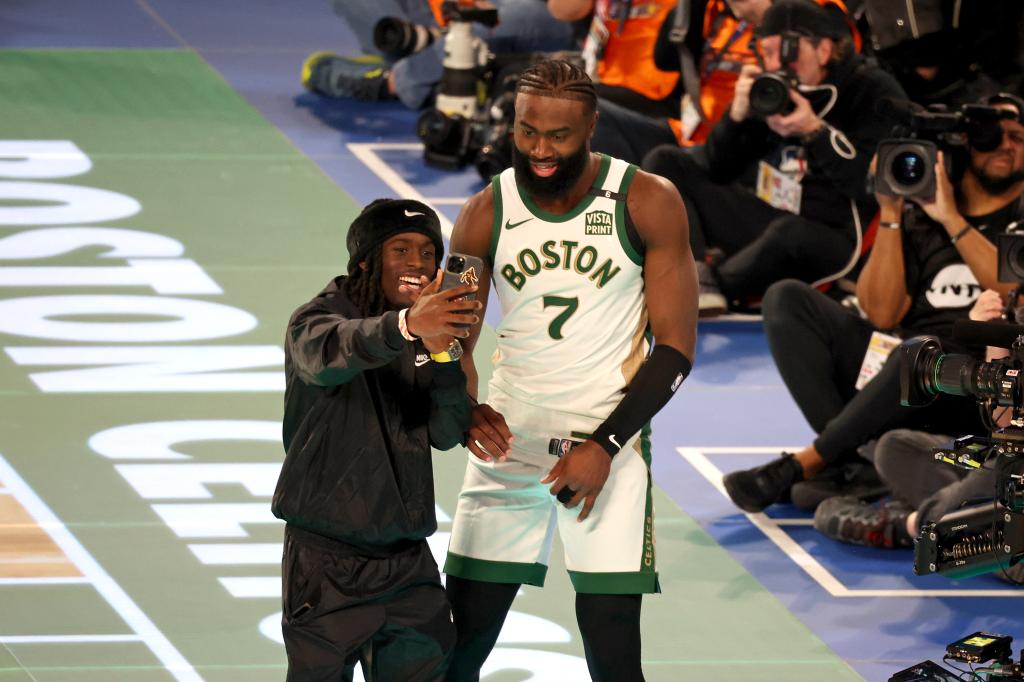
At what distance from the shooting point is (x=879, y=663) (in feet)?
19.9

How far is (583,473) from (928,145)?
309 centimetres

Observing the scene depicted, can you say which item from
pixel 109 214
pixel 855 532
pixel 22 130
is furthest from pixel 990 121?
pixel 22 130

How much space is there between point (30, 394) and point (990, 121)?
14.0 feet

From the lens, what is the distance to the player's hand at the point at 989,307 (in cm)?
669

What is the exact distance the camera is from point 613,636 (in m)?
4.77

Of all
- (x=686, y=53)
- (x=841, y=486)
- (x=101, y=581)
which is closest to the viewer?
(x=101, y=581)

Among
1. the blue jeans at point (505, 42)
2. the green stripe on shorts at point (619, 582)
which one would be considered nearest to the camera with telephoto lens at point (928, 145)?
the green stripe on shorts at point (619, 582)

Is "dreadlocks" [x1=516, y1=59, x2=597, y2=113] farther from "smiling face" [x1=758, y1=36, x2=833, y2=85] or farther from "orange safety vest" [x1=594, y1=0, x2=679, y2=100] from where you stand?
"orange safety vest" [x1=594, y1=0, x2=679, y2=100]

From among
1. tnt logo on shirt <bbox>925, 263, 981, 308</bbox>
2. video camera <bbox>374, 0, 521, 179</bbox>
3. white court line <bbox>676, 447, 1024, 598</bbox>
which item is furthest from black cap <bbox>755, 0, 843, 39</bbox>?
video camera <bbox>374, 0, 521, 179</bbox>

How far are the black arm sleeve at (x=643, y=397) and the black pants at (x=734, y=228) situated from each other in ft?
15.5

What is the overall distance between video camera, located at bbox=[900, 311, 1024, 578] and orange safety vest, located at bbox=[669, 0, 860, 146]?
5415 mm

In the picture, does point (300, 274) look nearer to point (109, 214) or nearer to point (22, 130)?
point (109, 214)

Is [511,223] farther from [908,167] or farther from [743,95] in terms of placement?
[743,95]

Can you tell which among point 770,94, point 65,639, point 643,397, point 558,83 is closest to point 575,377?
point 643,397
